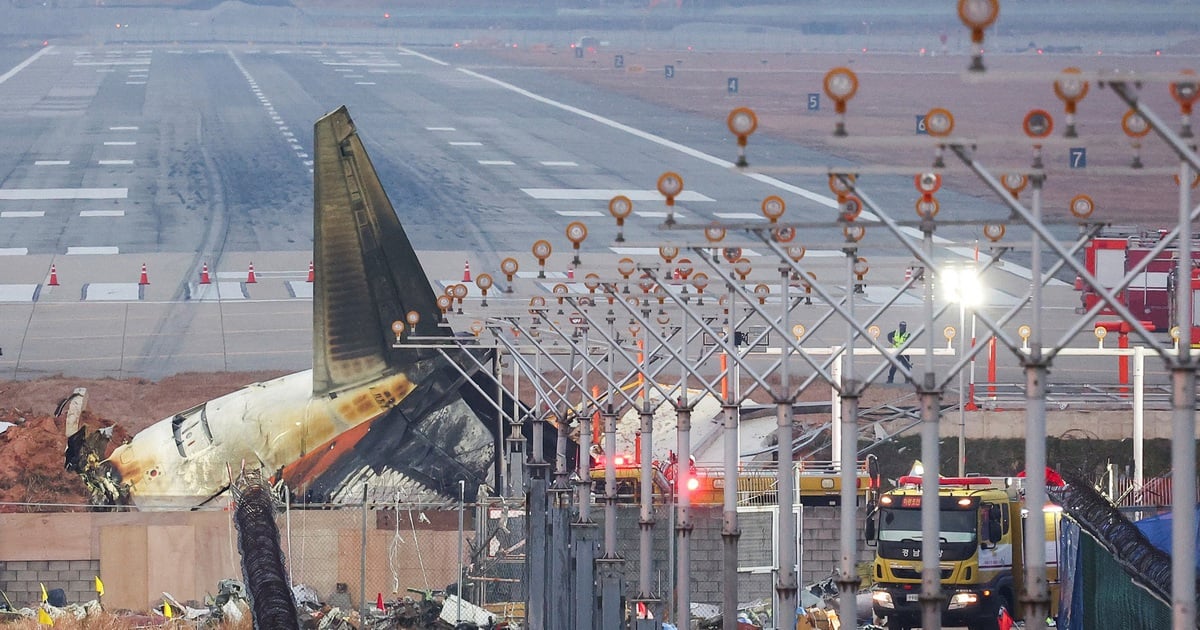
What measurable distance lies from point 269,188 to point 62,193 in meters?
9.84

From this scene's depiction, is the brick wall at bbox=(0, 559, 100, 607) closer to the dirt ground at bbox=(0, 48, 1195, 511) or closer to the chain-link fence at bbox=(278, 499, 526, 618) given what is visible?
the chain-link fence at bbox=(278, 499, 526, 618)

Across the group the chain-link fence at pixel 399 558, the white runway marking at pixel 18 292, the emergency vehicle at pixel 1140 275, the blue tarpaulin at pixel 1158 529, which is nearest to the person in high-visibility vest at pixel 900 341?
the blue tarpaulin at pixel 1158 529

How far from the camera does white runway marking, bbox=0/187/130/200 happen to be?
99012 millimetres

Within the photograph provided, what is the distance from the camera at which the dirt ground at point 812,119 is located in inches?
2297

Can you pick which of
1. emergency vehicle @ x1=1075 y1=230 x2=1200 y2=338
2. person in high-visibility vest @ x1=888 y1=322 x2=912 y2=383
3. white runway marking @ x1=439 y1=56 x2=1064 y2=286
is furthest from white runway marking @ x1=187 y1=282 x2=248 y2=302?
emergency vehicle @ x1=1075 y1=230 x2=1200 y2=338

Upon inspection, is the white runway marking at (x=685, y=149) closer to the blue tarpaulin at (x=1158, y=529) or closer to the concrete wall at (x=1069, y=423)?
the concrete wall at (x=1069, y=423)

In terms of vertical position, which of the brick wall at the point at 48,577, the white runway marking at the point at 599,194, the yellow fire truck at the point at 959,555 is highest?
the white runway marking at the point at 599,194

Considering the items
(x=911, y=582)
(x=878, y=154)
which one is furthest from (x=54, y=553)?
(x=878, y=154)

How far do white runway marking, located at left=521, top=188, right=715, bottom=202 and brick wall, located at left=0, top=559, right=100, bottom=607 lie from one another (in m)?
56.6

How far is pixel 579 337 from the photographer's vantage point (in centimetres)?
4088

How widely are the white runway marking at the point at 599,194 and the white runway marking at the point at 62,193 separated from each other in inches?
764

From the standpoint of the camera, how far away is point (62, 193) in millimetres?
99562

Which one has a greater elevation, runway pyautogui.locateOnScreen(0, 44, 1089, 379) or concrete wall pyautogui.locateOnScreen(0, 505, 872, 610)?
runway pyautogui.locateOnScreen(0, 44, 1089, 379)

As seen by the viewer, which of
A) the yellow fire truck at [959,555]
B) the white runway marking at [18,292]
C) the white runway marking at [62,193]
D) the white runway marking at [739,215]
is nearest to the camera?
the yellow fire truck at [959,555]
